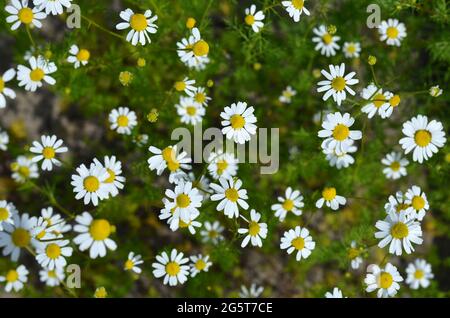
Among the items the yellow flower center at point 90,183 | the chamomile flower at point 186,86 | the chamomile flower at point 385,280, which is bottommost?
the chamomile flower at point 385,280

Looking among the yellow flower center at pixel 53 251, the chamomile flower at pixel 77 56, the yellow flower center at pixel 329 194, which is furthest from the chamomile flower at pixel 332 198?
the chamomile flower at pixel 77 56

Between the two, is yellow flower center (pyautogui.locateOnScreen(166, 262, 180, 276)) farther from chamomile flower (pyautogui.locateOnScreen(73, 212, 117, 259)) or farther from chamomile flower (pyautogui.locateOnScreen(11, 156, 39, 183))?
chamomile flower (pyautogui.locateOnScreen(11, 156, 39, 183))

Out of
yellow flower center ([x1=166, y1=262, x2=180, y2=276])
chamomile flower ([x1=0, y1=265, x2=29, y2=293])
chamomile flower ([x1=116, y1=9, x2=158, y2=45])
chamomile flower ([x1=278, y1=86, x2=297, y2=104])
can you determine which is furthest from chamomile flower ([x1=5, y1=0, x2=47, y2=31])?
chamomile flower ([x1=278, y1=86, x2=297, y2=104])

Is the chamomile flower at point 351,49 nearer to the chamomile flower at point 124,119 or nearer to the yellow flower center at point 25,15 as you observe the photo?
the chamomile flower at point 124,119

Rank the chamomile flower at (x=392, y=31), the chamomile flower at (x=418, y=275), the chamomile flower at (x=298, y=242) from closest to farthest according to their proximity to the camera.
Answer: the chamomile flower at (x=298, y=242), the chamomile flower at (x=392, y=31), the chamomile flower at (x=418, y=275)

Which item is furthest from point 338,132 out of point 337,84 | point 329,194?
point 329,194

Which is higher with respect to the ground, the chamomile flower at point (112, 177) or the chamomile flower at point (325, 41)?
the chamomile flower at point (325, 41)
